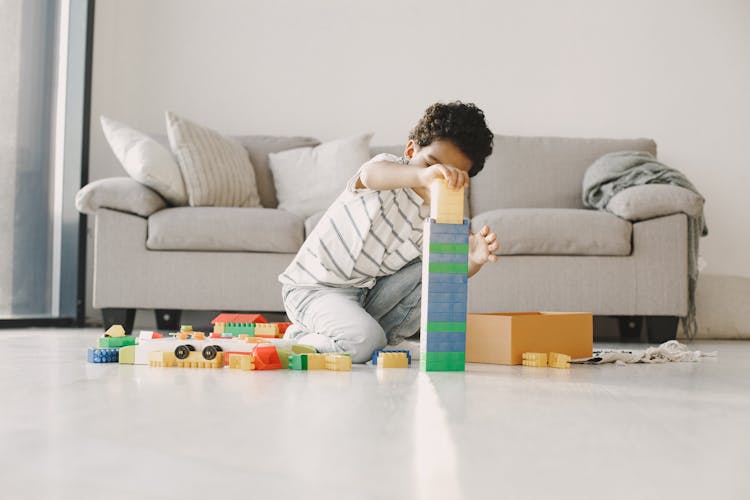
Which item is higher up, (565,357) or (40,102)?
(40,102)

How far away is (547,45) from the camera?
4.41 m

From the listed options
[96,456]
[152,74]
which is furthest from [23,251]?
[96,456]

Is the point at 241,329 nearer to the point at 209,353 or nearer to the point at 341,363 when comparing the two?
the point at 209,353

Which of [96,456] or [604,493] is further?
[96,456]

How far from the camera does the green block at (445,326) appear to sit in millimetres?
1768

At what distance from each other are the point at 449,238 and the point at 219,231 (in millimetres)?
1660

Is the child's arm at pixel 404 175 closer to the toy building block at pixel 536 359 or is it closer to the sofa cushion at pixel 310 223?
the toy building block at pixel 536 359

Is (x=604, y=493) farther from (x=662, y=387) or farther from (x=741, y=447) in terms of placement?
(x=662, y=387)

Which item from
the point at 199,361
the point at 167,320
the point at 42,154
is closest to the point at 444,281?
the point at 199,361

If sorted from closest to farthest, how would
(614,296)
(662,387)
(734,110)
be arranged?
(662,387)
(614,296)
(734,110)

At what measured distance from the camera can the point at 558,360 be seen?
1.96 metres

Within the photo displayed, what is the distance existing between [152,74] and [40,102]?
0.78m

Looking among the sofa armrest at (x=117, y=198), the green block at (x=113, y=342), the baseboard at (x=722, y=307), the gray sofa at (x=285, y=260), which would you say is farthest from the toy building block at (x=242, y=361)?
the baseboard at (x=722, y=307)

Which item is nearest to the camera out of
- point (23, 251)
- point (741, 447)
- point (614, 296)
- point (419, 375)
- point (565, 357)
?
point (741, 447)
